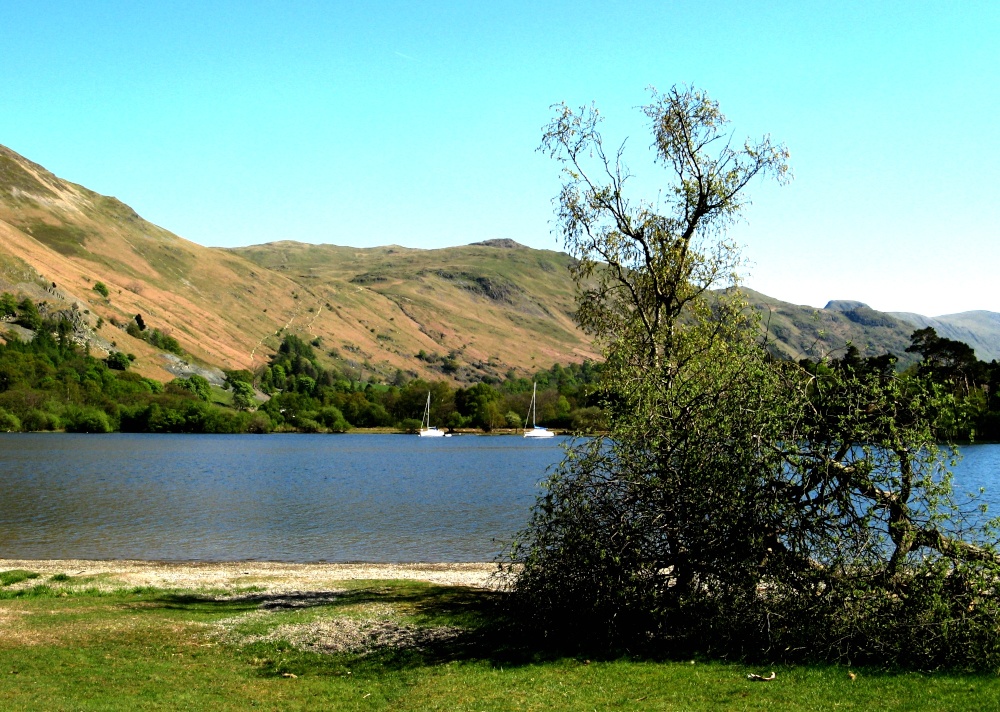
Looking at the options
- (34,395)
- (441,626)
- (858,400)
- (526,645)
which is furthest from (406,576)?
(34,395)

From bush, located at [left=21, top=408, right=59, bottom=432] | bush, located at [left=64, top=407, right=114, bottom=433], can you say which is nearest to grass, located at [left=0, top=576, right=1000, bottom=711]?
bush, located at [left=21, top=408, right=59, bottom=432]

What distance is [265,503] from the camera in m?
68.9

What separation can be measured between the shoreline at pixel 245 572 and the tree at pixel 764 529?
9759 mm

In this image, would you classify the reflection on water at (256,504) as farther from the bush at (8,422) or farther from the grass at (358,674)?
the bush at (8,422)

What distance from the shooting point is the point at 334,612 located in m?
23.5

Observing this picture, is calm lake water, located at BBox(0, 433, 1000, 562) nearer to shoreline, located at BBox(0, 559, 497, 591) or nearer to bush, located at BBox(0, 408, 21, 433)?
shoreline, located at BBox(0, 559, 497, 591)

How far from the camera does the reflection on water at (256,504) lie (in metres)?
46.2

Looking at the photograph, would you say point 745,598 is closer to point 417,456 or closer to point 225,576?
point 225,576

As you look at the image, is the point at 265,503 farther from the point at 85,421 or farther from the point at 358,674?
the point at 85,421

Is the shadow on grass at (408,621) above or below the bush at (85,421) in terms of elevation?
above

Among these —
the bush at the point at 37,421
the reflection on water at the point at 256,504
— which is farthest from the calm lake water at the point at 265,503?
the bush at the point at 37,421

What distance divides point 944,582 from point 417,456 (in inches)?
4704

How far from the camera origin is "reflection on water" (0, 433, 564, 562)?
4616 cm

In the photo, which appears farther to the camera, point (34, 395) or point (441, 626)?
point (34, 395)
